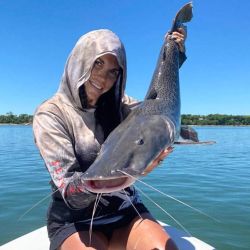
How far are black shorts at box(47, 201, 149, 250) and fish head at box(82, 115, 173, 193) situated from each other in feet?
2.54

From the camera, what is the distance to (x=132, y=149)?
2225 millimetres

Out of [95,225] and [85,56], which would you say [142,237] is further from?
[85,56]


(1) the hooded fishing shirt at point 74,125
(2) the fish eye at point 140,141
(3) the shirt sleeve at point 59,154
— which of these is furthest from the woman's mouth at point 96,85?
(2) the fish eye at point 140,141

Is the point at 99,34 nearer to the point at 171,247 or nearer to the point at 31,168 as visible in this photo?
the point at 171,247

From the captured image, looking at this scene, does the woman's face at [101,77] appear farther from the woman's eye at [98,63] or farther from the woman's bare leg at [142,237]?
the woman's bare leg at [142,237]

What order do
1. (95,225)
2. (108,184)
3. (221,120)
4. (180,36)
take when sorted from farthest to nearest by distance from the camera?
(221,120) → (180,36) → (95,225) → (108,184)

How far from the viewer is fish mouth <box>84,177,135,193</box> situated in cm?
195

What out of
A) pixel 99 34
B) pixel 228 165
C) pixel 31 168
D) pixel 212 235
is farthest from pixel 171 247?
pixel 228 165

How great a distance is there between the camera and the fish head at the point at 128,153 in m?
1.96

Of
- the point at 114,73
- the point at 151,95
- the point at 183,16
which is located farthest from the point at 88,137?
the point at 183,16

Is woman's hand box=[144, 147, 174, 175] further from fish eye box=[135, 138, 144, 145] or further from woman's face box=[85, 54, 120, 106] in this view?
woman's face box=[85, 54, 120, 106]

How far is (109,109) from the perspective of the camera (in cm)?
334

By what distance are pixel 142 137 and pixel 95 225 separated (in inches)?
44.8

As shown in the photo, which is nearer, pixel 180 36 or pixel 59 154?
pixel 59 154
